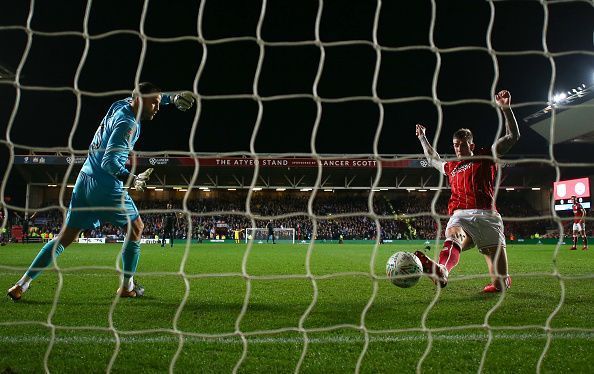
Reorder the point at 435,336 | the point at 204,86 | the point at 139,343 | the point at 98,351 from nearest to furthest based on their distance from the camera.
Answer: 1. the point at 98,351
2. the point at 139,343
3. the point at 435,336
4. the point at 204,86

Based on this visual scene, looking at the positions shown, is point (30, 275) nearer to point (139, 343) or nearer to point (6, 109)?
point (139, 343)

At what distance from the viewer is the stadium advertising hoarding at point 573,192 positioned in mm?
29972

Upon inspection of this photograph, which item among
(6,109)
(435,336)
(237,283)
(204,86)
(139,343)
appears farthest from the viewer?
(6,109)

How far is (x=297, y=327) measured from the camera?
12.1ft

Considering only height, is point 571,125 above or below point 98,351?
above

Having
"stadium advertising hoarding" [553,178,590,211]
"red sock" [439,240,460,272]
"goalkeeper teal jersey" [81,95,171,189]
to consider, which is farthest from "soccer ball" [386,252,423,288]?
"stadium advertising hoarding" [553,178,590,211]

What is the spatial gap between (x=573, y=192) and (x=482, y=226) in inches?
1214

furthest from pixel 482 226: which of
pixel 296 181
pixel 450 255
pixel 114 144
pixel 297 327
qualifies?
pixel 296 181

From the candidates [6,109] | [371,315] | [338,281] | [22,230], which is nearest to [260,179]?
[22,230]

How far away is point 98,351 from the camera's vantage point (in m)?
2.93

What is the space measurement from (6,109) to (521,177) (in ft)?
112

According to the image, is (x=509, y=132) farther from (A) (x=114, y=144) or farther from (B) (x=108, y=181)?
(B) (x=108, y=181)

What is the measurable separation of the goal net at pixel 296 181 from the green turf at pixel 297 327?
0.03 m

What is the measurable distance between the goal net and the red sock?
15.0 inches
